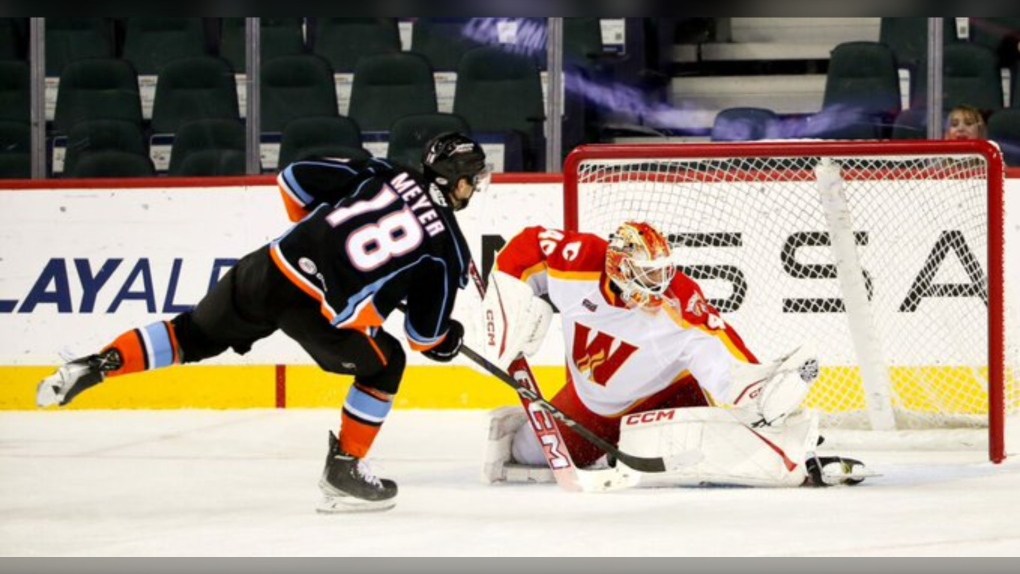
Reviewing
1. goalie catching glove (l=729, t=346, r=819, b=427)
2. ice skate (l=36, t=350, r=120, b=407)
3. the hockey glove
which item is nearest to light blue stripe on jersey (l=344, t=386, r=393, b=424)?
the hockey glove

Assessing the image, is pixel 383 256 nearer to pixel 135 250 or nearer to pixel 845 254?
Result: pixel 845 254

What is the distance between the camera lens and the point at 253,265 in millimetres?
4285

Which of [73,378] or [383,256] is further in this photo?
[73,378]

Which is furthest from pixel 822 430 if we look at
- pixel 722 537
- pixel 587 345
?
pixel 722 537

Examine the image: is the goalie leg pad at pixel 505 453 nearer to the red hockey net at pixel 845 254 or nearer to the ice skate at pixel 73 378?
the red hockey net at pixel 845 254

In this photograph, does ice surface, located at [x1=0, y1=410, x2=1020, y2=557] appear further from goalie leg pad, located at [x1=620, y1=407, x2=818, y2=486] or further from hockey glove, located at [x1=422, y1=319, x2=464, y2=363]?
hockey glove, located at [x1=422, y1=319, x2=464, y2=363]

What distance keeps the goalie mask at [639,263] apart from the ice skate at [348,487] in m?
0.76

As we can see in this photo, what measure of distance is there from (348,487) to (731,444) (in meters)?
0.97

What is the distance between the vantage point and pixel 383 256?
13.5 ft

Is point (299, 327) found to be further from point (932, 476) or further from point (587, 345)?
point (932, 476)

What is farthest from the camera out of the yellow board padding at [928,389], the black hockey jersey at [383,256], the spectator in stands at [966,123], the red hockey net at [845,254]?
the spectator in stands at [966,123]

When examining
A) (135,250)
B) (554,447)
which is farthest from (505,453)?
(135,250)

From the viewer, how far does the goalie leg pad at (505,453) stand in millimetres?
4738

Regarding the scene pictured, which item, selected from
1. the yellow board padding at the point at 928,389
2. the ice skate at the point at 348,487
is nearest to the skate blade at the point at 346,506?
the ice skate at the point at 348,487
